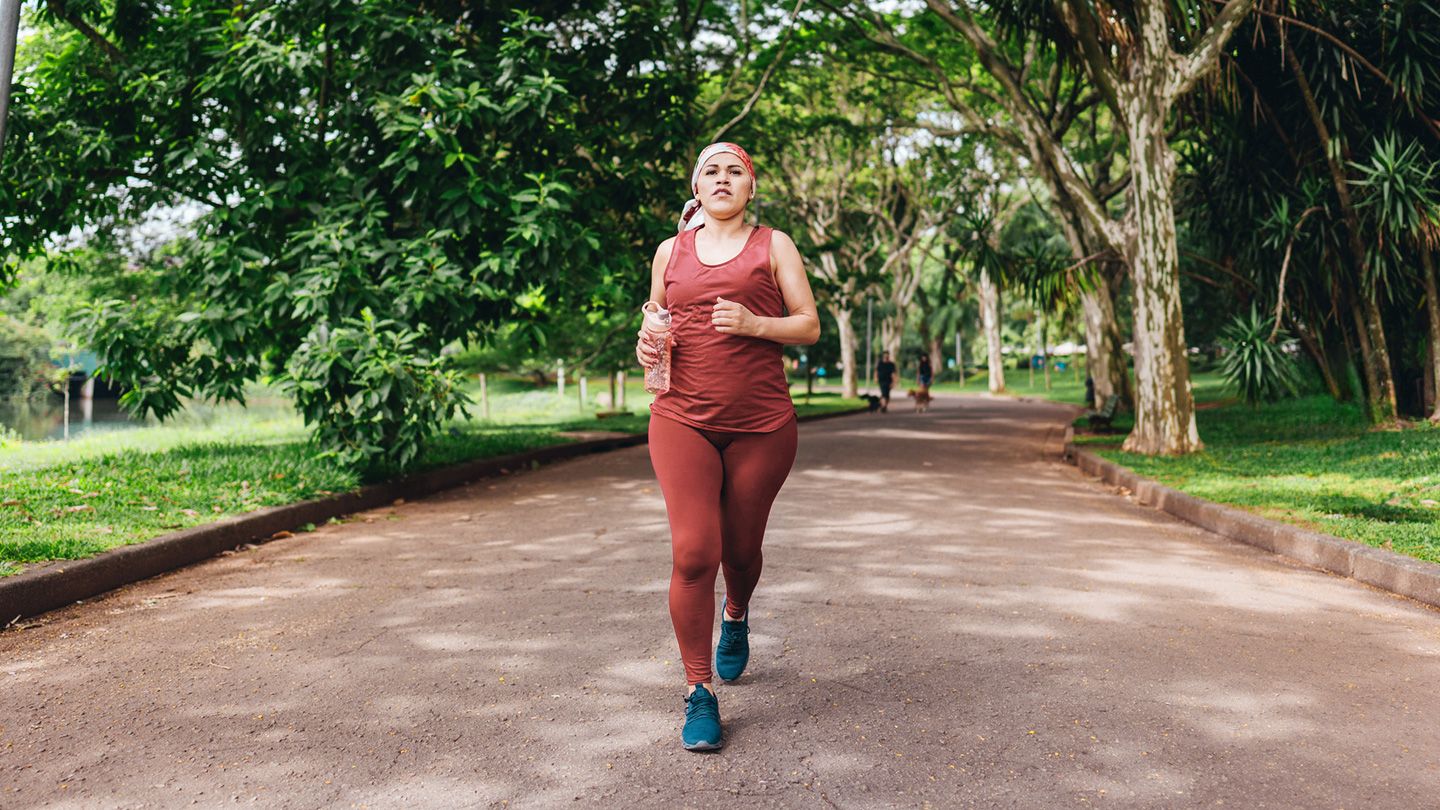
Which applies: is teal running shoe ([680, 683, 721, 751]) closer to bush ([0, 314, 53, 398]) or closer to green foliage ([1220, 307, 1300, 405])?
green foliage ([1220, 307, 1300, 405])

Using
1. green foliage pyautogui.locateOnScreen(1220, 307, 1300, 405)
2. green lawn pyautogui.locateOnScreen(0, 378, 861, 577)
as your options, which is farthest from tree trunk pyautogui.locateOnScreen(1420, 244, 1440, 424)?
green lawn pyautogui.locateOnScreen(0, 378, 861, 577)

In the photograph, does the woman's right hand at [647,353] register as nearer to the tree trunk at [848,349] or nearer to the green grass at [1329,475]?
the green grass at [1329,475]

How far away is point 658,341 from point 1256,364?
10577 mm

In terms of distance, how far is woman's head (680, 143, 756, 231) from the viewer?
363 cm

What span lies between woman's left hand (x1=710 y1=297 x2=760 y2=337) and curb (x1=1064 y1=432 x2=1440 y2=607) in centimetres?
425

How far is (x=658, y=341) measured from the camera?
353 cm

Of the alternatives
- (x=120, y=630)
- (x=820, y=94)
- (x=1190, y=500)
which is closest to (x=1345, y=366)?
(x=1190, y=500)

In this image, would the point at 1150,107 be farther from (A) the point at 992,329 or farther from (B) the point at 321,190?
(A) the point at 992,329

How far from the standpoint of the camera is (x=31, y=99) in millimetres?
10031

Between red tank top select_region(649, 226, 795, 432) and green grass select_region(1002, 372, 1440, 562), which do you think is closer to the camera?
red tank top select_region(649, 226, 795, 432)

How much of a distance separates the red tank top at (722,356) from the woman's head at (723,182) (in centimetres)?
14

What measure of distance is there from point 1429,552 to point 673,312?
16.2 ft

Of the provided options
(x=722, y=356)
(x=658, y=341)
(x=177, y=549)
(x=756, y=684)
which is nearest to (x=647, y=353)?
(x=658, y=341)

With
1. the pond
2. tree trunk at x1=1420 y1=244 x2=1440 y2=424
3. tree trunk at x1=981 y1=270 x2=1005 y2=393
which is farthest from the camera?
tree trunk at x1=981 y1=270 x2=1005 y2=393
